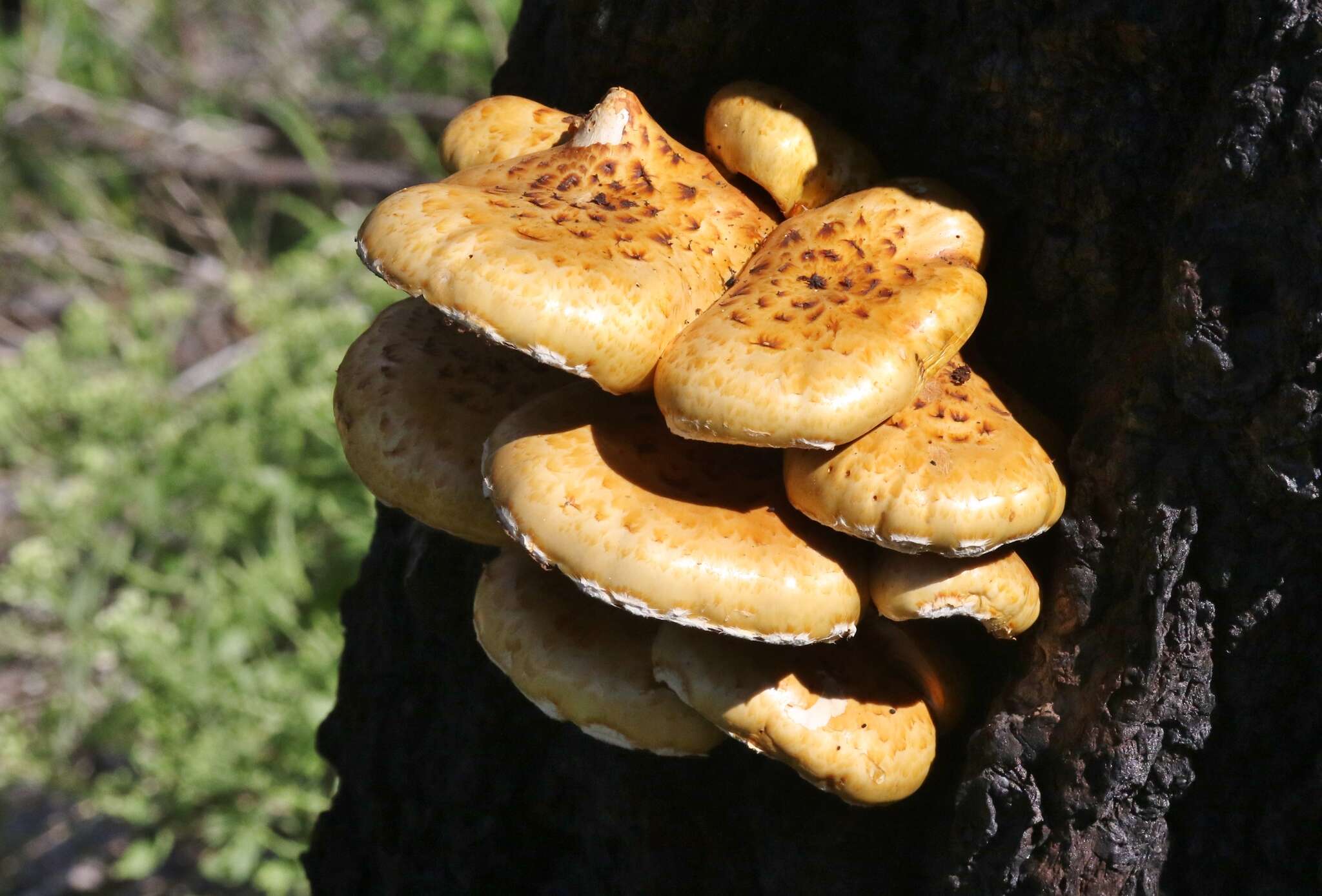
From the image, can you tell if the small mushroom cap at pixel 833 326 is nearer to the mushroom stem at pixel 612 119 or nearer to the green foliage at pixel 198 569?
the mushroom stem at pixel 612 119

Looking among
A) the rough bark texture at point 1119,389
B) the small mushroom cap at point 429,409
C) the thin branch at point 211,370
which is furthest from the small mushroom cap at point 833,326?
the thin branch at point 211,370

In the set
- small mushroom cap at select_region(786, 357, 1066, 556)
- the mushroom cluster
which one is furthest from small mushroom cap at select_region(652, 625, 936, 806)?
small mushroom cap at select_region(786, 357, 1066, 556)

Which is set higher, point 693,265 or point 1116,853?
point 693,265

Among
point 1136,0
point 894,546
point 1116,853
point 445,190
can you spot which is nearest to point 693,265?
point 445,190

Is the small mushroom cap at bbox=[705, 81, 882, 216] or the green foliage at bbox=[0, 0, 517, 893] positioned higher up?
the small mushroom cap at bbox=[705, 81, 882, 216]

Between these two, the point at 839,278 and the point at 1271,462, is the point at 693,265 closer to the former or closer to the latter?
the point at 839,278

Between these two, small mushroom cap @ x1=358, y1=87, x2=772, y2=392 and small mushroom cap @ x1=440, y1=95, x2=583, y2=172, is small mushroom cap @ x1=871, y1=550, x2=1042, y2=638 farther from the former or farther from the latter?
small mushroom cap @ x1=440, y1=95, x2=583, y2=172
